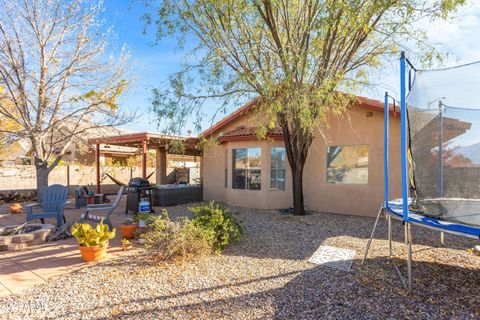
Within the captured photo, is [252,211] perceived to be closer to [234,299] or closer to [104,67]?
[234,299]

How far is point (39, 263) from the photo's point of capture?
441 centimetres

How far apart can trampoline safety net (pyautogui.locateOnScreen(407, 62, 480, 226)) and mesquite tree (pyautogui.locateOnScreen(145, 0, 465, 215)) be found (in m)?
1.95

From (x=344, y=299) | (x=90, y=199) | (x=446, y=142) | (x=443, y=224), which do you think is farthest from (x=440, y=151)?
(x=90, y=199)

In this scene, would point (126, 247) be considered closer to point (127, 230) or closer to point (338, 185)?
point (127, 230)

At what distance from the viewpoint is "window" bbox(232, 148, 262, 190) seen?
9531mm

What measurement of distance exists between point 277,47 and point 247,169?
14.2ft

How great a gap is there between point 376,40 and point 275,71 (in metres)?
2.85

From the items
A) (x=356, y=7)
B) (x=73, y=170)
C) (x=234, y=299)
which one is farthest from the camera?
(x=73, y=170)

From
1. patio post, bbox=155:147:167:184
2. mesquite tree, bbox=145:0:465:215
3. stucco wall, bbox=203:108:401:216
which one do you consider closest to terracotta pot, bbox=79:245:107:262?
mesquite tree, bbox=145:0:465:215

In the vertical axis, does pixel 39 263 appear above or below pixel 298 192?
below

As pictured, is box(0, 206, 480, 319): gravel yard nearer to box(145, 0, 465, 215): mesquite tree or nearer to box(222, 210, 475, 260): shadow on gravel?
box(222, 210, 475, 260): shadow on gravel

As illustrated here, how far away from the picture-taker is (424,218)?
3.55m

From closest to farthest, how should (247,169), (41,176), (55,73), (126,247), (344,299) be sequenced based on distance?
1. (344,299)
2. (126,247)
3. (55,73)
4. (41,176)
5. (247,169)

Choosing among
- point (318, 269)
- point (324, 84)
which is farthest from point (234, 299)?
point (324, 84)
